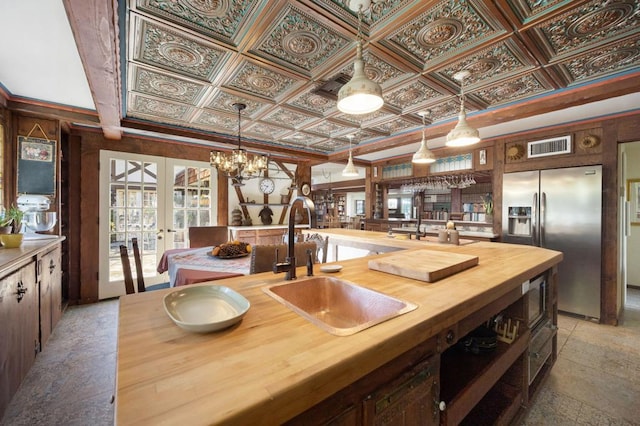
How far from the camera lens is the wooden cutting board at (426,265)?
1.34m

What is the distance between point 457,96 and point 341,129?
5.24 feet

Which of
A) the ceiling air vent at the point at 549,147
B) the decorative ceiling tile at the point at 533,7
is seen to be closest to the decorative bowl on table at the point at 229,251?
the decorative ceiling tile at the point at 533,7

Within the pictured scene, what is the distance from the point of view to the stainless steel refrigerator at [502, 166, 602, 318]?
3188mm

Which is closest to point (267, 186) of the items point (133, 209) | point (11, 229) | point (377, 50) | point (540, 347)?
point (133, 209)

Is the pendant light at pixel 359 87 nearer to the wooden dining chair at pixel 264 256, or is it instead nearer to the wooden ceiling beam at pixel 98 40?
the wooden dining chair at pixel 264 256

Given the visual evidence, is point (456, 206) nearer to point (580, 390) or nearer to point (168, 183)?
point (580, 390)

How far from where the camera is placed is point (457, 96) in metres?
2.71

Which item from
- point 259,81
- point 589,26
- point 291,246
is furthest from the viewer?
point 259,81

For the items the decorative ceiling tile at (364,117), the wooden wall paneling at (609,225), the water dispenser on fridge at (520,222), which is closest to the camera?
the wooden wall paneling at (609,225)

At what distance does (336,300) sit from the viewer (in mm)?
1370

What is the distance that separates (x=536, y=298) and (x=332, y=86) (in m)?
2.34

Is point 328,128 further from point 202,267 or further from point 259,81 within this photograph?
point 202,267

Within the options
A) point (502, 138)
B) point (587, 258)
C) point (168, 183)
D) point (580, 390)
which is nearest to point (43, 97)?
point (168, 183)

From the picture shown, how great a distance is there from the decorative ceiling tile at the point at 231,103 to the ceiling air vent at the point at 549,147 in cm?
363
